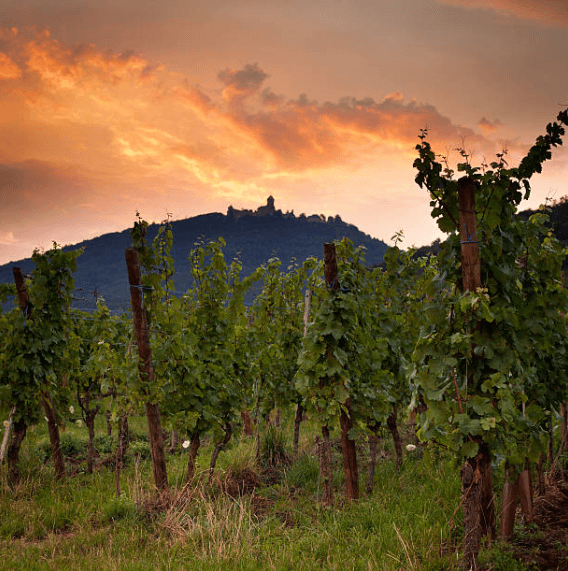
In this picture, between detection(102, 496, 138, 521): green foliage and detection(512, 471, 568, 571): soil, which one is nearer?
detection(512, 471, 568, 571): soil

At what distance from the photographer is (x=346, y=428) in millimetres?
6340

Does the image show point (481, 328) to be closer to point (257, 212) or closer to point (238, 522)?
point (238, 522)

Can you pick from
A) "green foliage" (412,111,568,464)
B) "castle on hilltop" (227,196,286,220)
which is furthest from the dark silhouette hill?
"green foliage" (412,111,568,464)

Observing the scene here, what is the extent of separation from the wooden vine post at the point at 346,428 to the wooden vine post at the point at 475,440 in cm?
238

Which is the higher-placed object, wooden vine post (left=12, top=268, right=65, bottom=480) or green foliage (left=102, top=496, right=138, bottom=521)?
wooden vine post (left=12, top=268, right=65, bottom=480)

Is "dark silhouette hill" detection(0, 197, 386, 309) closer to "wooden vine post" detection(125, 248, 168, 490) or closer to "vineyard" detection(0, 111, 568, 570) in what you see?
"vineyard" detection(0, 111, 568, 570)

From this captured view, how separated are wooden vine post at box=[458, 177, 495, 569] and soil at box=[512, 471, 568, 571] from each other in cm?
70

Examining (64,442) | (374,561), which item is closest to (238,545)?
(374,561)

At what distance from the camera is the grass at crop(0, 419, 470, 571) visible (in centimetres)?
461

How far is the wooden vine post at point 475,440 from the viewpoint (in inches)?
151

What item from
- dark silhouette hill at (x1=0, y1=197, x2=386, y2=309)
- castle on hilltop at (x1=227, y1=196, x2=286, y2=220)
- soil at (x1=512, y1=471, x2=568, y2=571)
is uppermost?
castle on hilltop at (x1=227, y1=196, x2=286, y2=220)

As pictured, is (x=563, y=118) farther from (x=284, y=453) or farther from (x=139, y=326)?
(x=284, y=453)

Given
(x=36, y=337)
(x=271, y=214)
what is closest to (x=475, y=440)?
(x=36, y=337)

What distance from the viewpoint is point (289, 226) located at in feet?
493
